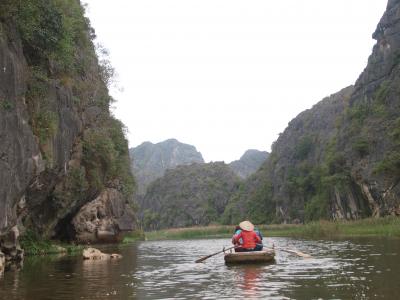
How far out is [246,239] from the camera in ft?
57.6

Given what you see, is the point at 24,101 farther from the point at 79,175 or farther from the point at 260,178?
the point at 260,178

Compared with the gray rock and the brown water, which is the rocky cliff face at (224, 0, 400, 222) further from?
the brown water

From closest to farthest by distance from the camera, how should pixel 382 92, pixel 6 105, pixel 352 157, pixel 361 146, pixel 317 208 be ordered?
pixel 6 105 → pixel 361 146 → pixel 382 92 → pixel 352 157 → pixel 317 208

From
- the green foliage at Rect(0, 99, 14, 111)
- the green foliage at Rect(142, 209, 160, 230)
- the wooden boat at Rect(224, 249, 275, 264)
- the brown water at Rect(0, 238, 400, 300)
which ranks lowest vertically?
the brown water at Rect(0, 238, 400, 300)

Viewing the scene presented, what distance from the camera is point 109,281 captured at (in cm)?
1296

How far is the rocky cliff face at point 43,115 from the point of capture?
51.5ft

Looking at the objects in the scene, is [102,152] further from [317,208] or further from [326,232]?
[317,208]

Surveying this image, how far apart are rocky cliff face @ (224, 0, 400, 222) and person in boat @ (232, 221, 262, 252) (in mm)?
33947

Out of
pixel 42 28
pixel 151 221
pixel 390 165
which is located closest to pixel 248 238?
pixel 42 28

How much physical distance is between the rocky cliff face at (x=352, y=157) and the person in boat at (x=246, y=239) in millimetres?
33947

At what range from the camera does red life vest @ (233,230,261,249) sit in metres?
17.5

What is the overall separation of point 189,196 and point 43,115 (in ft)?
357

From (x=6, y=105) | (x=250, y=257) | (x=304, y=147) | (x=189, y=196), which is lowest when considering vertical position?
(x=250, y=257)

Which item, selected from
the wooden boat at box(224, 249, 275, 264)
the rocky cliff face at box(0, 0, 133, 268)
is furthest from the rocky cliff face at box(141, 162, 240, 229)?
the wooden boat at box(224, 249, 275, 264)
